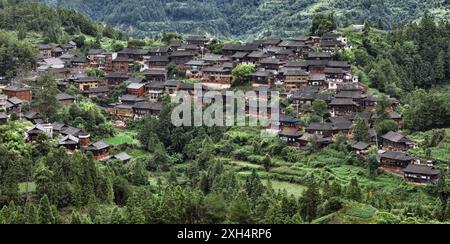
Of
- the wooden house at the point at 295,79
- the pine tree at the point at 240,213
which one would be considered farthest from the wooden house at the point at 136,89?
the pine tree at the point at 240,213

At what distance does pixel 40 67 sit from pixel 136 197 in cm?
1481

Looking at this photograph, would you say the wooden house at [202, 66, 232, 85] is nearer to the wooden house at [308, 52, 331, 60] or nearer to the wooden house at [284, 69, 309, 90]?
the wooden house at [284, 69, 309, 90]

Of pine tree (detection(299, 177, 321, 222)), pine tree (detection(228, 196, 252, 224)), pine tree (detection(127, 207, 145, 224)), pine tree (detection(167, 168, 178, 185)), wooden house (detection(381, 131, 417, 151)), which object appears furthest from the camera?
wooden house (detection(381, 131, 417, 151))

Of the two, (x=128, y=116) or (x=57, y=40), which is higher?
(x=57, y=40)

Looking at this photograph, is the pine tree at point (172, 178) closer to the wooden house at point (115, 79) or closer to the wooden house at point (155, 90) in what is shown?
the wooden house at point (155, 90)

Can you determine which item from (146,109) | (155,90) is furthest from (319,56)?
(146,109)

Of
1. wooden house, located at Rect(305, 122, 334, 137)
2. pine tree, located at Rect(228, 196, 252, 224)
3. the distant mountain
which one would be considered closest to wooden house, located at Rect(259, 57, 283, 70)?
wooden house, located at Rect(305, 122, 334, 137)

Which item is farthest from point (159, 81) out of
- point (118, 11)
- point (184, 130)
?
point (118, 11)

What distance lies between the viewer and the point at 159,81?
27.7 meters

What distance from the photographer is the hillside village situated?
21.2m

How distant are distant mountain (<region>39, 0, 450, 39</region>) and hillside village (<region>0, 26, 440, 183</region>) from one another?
18753 mm

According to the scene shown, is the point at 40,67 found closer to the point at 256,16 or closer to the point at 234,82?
the point at 234,82

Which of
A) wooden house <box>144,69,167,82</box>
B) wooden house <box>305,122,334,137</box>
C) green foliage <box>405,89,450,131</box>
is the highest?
wooden house <box>144,69,167,82</box>

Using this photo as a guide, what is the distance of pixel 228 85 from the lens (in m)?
26.7
